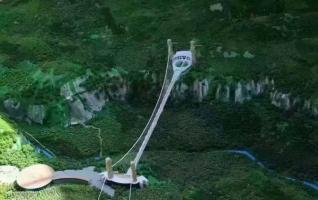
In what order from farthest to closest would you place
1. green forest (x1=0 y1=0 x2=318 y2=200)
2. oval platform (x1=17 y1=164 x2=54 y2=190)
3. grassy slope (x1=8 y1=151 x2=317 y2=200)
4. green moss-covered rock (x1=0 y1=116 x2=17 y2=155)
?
green moss-covered rock (x1=0 y1=116 x2=17 y2=155)
green forest (x1=0 y1=0 x2=318 y2=200)
oval platform (x1=17 y1=164 x2=54 y2=190)
grassy slope (x1=8 y1=151 x2=317 y2=200)

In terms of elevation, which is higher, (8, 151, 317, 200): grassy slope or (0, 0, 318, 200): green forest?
(0, 0, 318, 200): green forest

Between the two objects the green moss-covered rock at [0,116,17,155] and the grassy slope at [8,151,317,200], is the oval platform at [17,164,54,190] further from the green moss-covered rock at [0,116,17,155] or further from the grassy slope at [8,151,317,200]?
the green moss-covered rock at [0,116,17,155]

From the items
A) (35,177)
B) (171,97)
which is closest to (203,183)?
(171,97)

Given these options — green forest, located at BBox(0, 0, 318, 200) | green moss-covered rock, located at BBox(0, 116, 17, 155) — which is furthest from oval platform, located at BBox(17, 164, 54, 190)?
green moss-covered rock, located at BBox(0, 116, 17, 155)

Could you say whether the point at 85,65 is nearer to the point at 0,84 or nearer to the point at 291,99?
the point at 0,84

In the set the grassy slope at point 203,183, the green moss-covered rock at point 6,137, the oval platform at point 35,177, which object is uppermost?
the green moss-covered rock at point 6,137

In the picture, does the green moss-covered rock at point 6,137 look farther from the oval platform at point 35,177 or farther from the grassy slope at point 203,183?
the grassy slope at point 203,183

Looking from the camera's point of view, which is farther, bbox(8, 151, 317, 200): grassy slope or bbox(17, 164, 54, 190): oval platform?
bbox(17, 164, 54, 190): oval platform

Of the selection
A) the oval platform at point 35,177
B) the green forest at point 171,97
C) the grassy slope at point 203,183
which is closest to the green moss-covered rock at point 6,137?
the green forest at point 171,97
